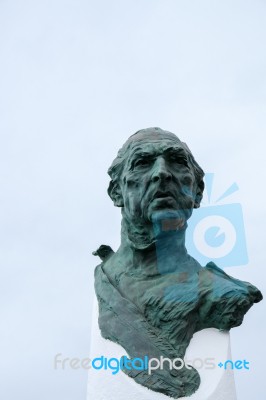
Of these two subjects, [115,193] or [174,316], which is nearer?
[174,316]

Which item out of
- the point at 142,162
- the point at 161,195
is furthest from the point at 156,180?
the point at 142,162

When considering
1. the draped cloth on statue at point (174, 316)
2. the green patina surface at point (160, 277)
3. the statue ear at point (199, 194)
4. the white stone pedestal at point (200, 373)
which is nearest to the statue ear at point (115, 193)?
the green patina surface at point (160, 277)

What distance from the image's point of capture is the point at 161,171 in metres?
5.30

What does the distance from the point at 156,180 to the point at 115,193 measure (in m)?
0.71

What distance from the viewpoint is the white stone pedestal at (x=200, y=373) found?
493 centimetres

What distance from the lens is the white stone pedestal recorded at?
4.93 meters

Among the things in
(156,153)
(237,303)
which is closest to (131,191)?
(156,153)

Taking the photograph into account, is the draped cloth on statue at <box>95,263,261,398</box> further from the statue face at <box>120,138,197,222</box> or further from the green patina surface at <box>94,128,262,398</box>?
the statue face at <box>120,138,197,222</box>

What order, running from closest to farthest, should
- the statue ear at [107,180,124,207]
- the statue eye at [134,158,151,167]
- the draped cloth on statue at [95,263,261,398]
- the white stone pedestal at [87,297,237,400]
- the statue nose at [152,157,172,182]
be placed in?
the white stone pedestal at [87,297,237,400], the draped cloth on statue at [95,263,261,398], the statue nose at [152,157,172,182], the statue eye at [134,158,151,167], the statue ear at [107,180,124,207]

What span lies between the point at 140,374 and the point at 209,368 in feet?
2.02

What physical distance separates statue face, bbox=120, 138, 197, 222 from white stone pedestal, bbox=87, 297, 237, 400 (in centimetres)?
109

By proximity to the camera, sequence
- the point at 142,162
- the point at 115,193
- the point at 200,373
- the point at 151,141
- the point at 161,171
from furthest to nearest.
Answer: the point at 115,193
the point at 151,141
the point at 142,162
the point at 161,171
the point at 200,373

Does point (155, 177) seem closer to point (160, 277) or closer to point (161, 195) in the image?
point (161, 195)

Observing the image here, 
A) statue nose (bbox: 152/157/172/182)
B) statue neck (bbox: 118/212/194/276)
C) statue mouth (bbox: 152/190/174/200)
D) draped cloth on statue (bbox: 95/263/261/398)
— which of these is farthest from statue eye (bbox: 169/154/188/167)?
draped cloth on statue (bbox: 95/263/261/398)
